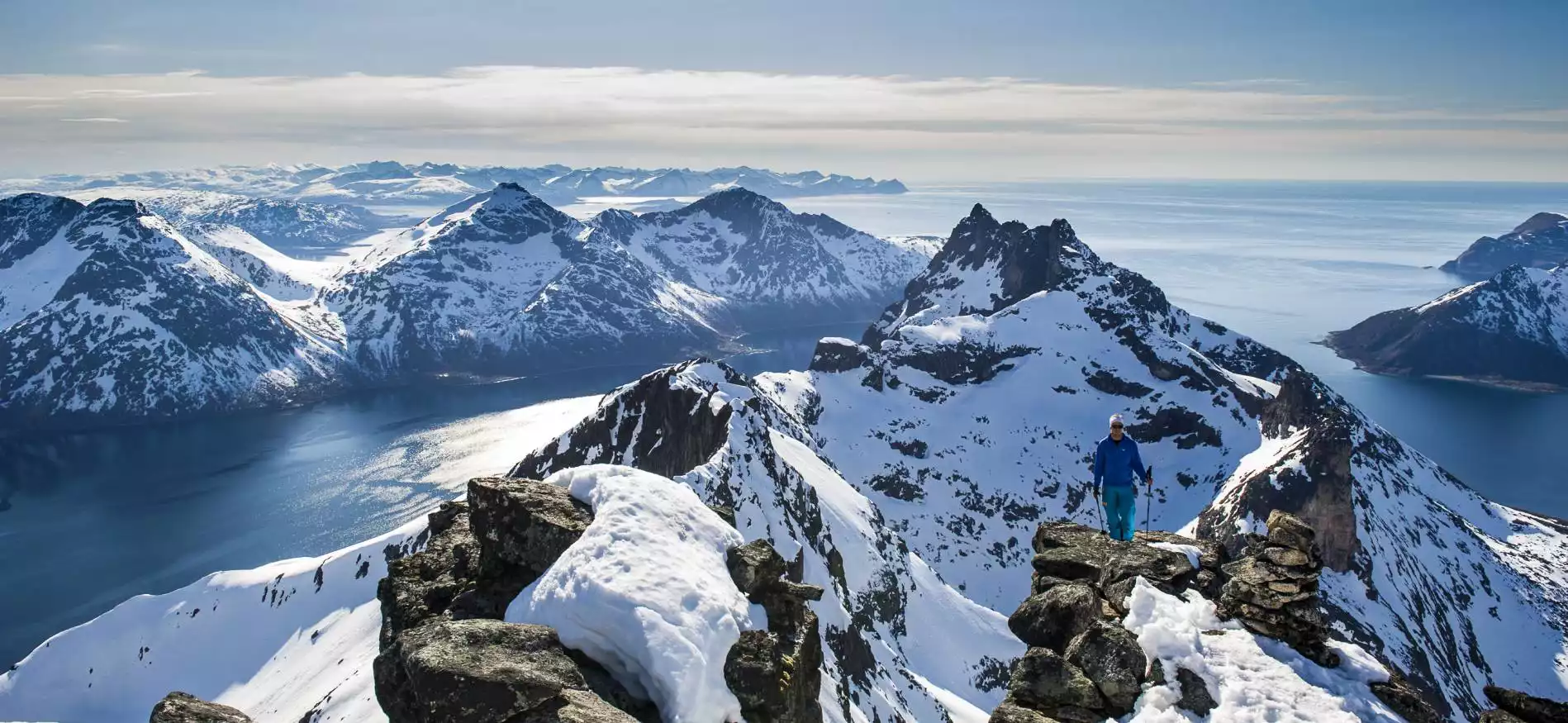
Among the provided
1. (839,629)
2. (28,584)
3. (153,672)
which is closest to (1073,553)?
(839,629)

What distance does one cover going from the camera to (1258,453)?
156 m

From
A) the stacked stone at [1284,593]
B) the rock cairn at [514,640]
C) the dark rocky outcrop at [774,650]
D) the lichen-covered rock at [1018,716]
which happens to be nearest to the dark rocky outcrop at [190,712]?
the rock cairn at [514,640]

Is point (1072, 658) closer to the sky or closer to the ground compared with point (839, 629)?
closer to the sky

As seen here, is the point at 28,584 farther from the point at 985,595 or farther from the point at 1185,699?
the point at 1185,699

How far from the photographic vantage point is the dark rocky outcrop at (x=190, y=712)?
67.1 ft

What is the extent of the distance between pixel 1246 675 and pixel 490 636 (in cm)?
1623

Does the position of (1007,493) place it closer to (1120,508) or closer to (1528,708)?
(1120,508)

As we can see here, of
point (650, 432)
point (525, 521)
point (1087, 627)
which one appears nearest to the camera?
point (1087, 627)

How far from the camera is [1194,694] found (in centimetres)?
1886

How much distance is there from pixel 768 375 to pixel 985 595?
71648 mm

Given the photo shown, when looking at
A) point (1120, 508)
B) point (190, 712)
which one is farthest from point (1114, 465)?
point (190, 712)

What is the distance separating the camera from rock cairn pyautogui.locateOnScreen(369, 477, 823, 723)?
653 inches

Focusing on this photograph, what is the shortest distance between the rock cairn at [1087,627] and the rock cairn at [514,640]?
16.7 feet

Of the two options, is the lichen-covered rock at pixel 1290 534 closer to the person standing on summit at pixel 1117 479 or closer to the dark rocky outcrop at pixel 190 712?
the person standing on summit at pixel 1117 479
